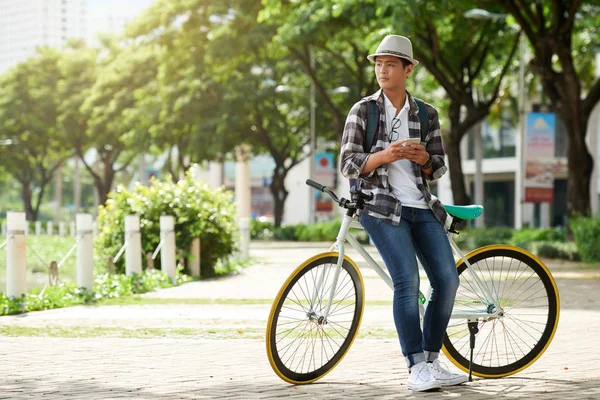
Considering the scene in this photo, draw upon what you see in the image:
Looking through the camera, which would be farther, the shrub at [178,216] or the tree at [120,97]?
the tree at [120,97]

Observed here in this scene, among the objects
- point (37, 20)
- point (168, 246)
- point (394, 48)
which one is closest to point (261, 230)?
point (168, 246)

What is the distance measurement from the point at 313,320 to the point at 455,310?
82cm

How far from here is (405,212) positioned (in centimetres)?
590

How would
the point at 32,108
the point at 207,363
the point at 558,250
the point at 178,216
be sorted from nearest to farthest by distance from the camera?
the point at 207,363 < the point at 178,216 < the point at 558,250 < the point at 32,108

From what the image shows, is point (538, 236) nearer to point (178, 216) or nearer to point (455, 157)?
point (455, 157)

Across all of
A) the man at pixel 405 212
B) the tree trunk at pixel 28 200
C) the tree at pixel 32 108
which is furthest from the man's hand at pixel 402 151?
the tree trunk at pixel 28 200

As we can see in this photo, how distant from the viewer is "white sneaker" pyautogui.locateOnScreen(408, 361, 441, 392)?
5.77 metres

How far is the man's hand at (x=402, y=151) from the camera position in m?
5.68

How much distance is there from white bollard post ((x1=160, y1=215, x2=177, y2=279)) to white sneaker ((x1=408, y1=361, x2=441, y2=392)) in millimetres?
10735

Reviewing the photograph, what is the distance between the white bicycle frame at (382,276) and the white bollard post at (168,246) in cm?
1033

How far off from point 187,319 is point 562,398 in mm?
5276

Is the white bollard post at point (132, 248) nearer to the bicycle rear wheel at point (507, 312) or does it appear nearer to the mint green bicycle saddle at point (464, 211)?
the bicycle rear wheel at point (507, 312)

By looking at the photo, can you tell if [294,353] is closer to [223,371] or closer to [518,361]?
[223,371]

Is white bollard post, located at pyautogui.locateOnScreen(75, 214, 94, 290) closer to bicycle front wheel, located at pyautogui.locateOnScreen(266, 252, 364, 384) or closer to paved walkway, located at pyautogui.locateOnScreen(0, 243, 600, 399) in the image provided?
paved walkway, located at pyautogui.locateOnScreen(0, 243, 600, 399)
